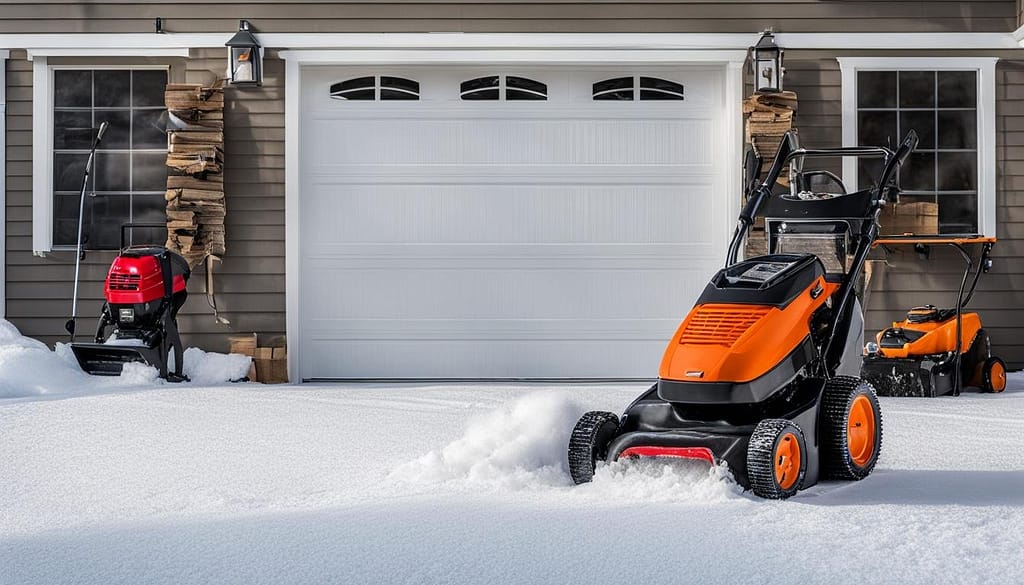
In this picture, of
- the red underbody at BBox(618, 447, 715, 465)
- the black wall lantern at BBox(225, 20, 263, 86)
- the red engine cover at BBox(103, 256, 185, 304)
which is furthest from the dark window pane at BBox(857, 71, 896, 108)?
the red underbody at BBox(618, 447, 715, 465)

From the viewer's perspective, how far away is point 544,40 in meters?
7.98

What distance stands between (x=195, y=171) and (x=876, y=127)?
4740mm

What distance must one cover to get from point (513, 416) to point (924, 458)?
159cm

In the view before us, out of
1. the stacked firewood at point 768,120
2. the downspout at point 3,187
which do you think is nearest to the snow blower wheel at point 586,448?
the stacked firewood at point 768,120

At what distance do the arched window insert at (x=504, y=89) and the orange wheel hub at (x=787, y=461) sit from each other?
5108 millimetres

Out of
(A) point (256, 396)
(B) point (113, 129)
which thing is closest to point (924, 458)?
(A) point (256, 396)

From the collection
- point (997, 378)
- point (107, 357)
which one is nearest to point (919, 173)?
point (997, 378)

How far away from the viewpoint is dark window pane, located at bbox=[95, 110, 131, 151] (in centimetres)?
819

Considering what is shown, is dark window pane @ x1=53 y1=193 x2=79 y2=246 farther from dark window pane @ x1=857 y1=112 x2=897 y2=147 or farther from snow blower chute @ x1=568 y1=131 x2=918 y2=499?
snow blower chute @ x1=568 y1=131 x2=918 y2=499

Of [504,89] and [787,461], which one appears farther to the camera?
[504,89]

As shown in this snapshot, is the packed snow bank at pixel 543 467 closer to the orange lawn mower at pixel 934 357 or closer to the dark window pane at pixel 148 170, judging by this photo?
the orange lawn mower at pixel 934 357

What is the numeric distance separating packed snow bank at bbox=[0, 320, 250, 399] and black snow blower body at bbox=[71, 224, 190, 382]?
0.26 ft

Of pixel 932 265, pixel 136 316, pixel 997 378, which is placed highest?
pixel 932 265

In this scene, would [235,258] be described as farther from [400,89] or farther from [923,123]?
[923,123]
